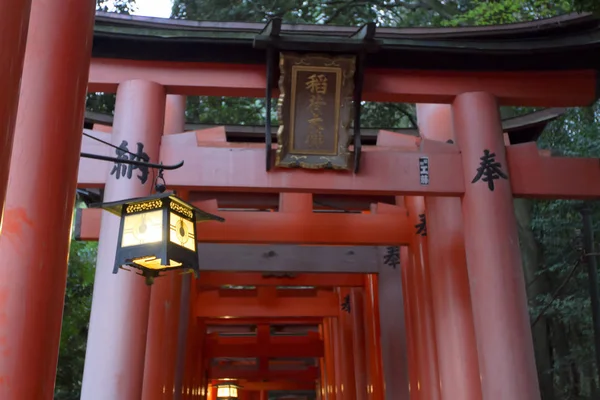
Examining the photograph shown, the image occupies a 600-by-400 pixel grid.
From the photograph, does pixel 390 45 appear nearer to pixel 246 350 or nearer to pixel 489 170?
pixel 489 170

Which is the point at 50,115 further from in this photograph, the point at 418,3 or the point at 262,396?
the point at 262,396

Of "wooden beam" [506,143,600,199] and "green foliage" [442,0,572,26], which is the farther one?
"green foliage" [442,0,572,26]

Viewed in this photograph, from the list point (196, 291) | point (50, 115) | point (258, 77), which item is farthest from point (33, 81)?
point (196, 291)

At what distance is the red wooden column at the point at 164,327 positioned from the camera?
24.3 ft

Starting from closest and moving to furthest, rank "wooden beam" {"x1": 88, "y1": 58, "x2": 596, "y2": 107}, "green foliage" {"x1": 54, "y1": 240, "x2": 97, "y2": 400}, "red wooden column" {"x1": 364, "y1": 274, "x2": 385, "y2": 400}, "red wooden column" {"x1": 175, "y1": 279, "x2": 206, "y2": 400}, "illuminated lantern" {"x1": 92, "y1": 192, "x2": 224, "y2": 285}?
"illuminated lantern" {"x1": 92, "y1": 192, "x2": 224, "y2": 285}, "wooden beam" {"x1": 88, "y1": 58, "x2": 596, "y2": 107}, "red wooden column" {"x1": 364, "y1": 274, "x2": 385, "y2": 400}, "red wooden column" {"x1": 175, "y1": 279, "x2": 206, "y2": 400}, "green foliage" {"x1": 54, "y1": 240, "x2": 97, "y2": 400}

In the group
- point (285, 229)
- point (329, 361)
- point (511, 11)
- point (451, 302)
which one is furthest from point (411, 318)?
point (329, 361)

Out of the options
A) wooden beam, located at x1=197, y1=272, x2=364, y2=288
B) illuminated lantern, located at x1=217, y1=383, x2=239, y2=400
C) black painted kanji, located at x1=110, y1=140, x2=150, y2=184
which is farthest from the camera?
illuminated lantern, located at x1=217, y1=383, x2=239, y2=400

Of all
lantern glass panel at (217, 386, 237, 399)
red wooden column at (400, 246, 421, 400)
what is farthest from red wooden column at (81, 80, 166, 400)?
lantern glass panel at (217, 386, 237, 399)

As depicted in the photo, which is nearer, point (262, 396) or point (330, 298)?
point (330, 298)

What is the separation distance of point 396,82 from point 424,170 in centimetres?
93

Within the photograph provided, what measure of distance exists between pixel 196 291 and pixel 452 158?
720cm

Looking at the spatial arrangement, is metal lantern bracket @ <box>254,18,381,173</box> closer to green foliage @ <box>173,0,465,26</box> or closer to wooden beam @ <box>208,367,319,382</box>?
green foliage @ <box>173,0,465,26</box>

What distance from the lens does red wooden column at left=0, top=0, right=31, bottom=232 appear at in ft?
6.32

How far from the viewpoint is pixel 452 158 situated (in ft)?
20.3
